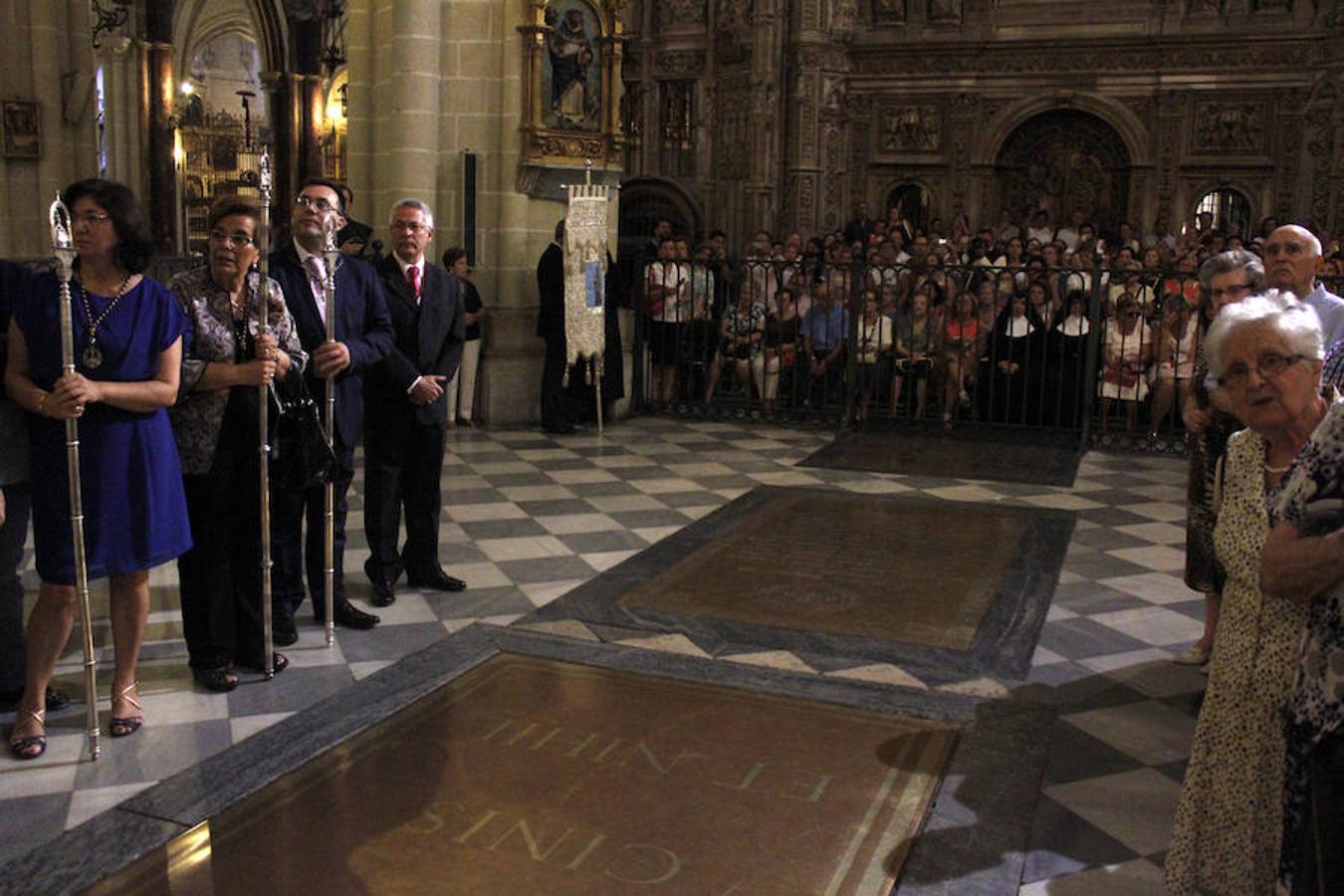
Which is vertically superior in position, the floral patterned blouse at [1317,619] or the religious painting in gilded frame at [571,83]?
the religious painting in gilded frame at [571,83]

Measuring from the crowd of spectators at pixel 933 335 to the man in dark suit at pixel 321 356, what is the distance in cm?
638

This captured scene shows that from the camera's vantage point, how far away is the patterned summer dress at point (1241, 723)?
2916mm

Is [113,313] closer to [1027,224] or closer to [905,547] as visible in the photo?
[905,547]

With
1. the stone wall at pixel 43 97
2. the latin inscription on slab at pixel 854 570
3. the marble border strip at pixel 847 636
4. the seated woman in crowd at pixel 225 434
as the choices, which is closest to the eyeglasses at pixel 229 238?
the seated woman in crowd at pixel 225 434

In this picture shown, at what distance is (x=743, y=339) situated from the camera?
11922 mm

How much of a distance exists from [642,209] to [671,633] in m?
14.3

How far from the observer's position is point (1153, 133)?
58.4 feet

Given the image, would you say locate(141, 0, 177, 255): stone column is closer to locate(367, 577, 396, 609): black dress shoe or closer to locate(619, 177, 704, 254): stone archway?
locate(619, 177, 704, 254): stone archway

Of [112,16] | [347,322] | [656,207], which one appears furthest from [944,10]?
[347,322]

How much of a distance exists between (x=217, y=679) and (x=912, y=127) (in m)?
16.1

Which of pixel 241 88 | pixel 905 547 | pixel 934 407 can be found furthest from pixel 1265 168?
pixel 241 88

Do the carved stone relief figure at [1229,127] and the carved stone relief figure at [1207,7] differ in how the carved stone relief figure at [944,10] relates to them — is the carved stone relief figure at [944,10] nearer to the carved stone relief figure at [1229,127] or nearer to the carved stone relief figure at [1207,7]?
the carved stone relief figure at [1207,7]

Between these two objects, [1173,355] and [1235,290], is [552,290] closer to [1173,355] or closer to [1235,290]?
[1173,355]

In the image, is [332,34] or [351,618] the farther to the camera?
[332,34]
